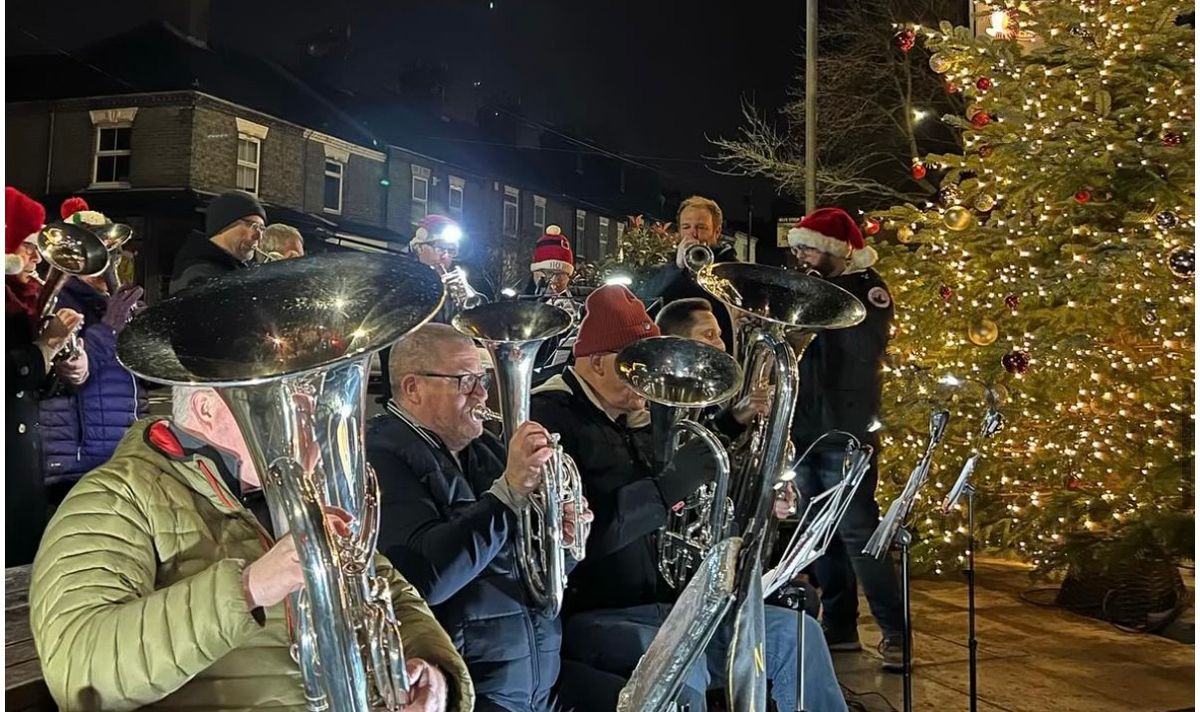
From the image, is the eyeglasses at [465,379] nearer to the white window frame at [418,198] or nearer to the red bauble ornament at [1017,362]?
the white window frame at [418,198]

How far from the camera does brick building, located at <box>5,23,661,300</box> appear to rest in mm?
3059

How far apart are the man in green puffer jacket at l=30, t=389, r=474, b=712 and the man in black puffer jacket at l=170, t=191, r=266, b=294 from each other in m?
0.73

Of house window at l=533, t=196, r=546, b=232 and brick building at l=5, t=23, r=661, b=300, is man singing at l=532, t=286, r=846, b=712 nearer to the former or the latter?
brick building at l=5, t=23, r=661, b=300

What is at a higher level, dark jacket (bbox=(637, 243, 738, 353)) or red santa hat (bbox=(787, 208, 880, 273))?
red santa hat (bbox=(787, 208, 880, 273))

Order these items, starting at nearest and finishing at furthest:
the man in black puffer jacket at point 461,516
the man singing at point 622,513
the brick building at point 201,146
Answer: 1. the man in black puffer jacket at point 461,516
2. the man singing at point 622,513
3. the brick building at point 201,146

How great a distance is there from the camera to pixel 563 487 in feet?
6.64

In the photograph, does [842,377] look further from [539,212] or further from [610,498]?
[539,212]

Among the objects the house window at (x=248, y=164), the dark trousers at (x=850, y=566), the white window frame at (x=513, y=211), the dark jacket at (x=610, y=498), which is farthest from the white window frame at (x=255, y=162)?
the dark trousers at (x=850, y=566)

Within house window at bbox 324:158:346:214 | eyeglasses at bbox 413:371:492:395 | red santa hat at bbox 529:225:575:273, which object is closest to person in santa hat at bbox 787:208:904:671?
red santa hat at bbox 529:225:575:273

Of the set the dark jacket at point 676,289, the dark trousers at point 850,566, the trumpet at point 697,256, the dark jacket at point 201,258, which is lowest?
the dark trousers at point 850,566

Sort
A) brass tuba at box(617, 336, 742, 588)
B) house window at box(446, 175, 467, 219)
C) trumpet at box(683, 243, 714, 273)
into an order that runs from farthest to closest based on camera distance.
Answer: house window at box(446, 175, 467, 219) < trumpet at box(683, 243, 714, 273) < brass tuba at box(617, 336, 742, 588)

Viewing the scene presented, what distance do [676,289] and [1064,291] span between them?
7.57 feet

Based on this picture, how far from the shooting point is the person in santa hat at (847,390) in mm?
3527

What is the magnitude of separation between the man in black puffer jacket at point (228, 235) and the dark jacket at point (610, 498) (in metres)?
0.79
